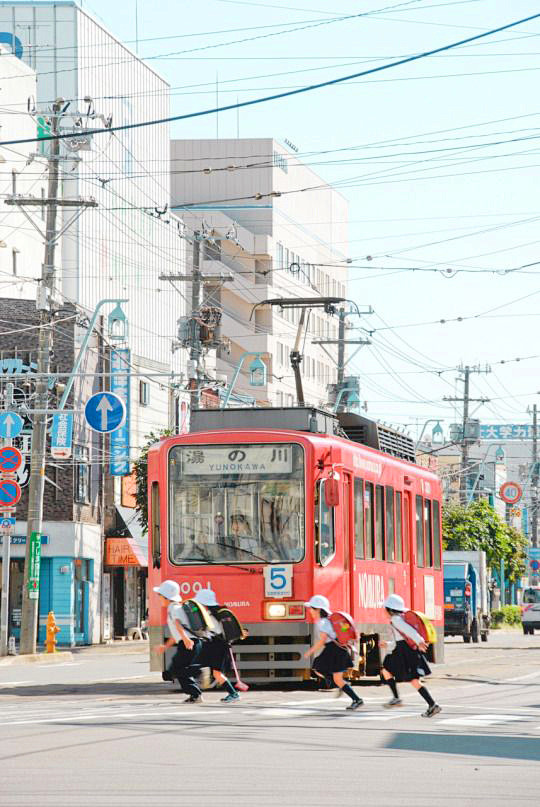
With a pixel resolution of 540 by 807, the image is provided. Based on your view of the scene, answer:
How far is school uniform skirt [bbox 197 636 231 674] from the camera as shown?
2042 centimetres

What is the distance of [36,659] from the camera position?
129 ft

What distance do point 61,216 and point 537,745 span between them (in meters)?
60.6

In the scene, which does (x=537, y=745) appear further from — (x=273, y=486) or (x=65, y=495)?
(x=65, y=495)

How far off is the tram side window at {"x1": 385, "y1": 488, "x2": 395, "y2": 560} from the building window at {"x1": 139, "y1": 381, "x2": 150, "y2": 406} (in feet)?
128

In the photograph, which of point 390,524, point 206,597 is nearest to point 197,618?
point 206,597

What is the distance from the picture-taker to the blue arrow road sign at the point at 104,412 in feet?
131

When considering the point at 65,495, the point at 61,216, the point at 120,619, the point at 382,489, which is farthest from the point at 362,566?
the point at 61,216

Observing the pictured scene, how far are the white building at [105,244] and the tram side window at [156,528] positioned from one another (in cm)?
3273

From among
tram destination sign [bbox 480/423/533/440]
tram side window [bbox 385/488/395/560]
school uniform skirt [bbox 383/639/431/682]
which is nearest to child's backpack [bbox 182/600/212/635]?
school uniform skirt [bbox 383/639/431/682]

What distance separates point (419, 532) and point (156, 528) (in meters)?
6.91

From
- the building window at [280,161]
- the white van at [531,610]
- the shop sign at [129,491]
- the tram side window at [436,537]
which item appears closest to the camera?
the tram side window at [436,537]

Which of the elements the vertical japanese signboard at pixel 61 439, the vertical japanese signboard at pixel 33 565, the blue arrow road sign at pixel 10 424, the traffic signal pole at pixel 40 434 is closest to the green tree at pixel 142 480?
the vertical japanese signboard at pixel 61 439

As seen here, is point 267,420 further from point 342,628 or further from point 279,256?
point 279,256

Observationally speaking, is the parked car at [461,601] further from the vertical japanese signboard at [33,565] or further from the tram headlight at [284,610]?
the tram headlight at [284,610]
